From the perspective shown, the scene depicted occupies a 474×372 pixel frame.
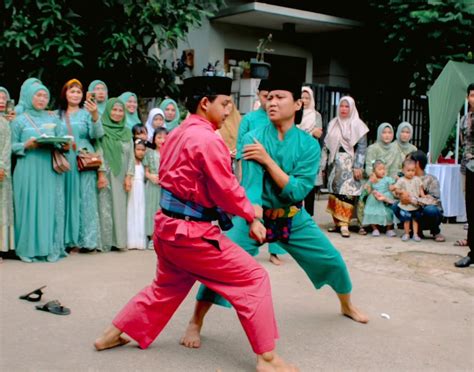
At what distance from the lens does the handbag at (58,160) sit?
21.4 ft

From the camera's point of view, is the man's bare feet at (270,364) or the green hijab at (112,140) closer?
the man's bare feet at (270,364)

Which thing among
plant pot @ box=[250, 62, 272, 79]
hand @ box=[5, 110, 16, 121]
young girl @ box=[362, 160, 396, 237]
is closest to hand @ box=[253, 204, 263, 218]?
hand @ box=[5, 110, 16, 121]

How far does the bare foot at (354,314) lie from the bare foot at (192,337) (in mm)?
1212

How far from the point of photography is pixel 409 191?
8.46 m

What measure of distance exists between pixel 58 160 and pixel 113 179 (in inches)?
31.8

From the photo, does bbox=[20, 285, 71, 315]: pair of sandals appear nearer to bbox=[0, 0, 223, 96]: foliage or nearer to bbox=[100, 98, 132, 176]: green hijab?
bbox=[100, 98, 132, 176]: green hijab

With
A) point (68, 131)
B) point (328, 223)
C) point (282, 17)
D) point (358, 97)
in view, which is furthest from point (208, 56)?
point (68, 131)

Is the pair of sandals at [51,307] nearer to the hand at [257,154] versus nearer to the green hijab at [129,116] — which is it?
the hand at [257,154]

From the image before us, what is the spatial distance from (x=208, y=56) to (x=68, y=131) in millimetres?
6539

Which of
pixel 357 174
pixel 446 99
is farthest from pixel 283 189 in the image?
pixel 446 99

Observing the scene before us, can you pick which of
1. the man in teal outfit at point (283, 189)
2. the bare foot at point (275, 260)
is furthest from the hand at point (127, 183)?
the man in teal outfit at point (283, 189)

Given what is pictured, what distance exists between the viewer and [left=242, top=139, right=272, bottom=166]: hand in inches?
153

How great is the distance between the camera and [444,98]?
9.54m

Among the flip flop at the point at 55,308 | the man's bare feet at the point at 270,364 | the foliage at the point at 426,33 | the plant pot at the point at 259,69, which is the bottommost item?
the flip flop at the point at 55,308
